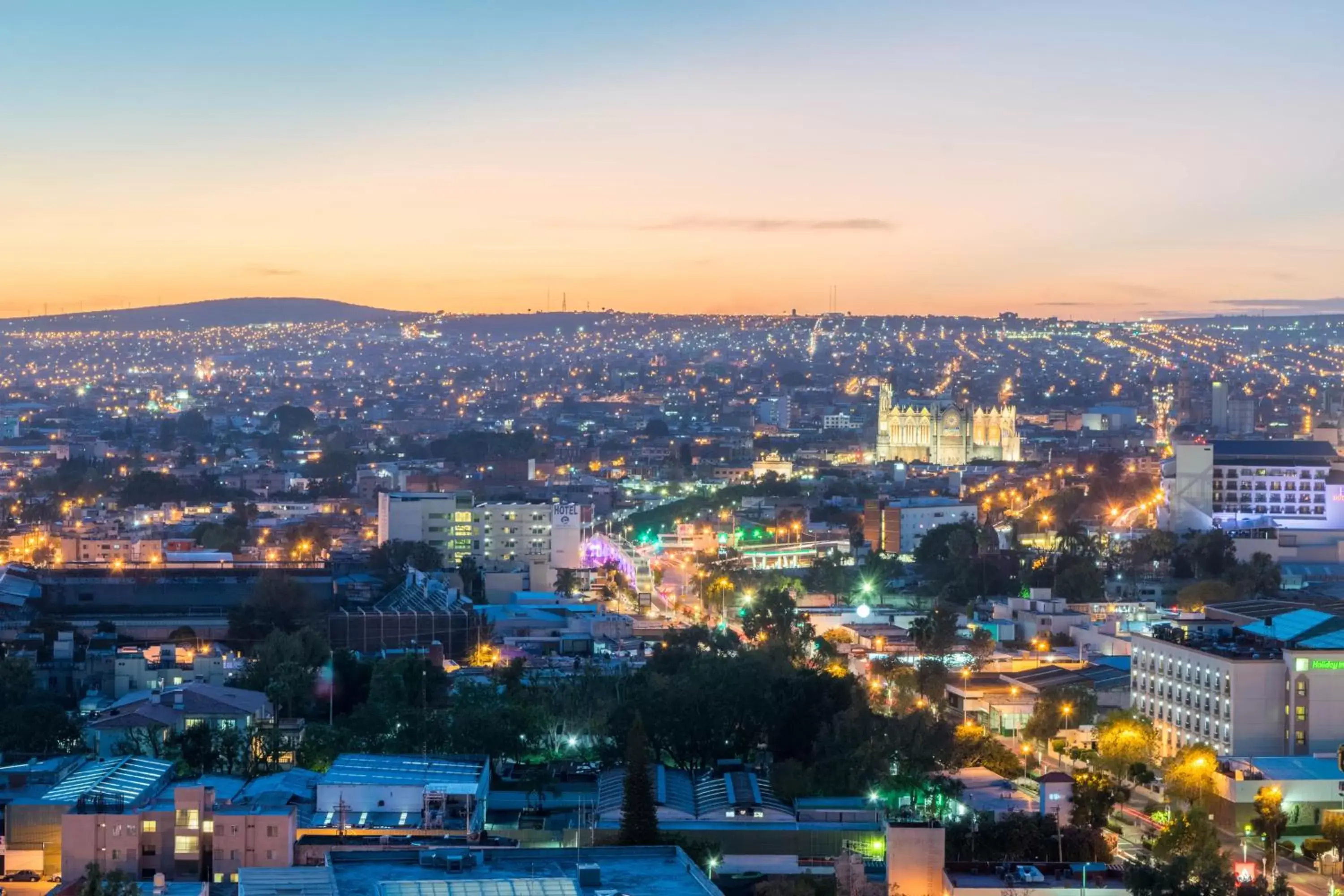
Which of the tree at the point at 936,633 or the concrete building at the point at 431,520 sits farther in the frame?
the concrete building at the point at 431,520

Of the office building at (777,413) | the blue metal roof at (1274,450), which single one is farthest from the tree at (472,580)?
the office building at (777,413)

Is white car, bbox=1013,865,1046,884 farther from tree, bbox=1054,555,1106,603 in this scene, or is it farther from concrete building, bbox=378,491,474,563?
concrete building, bbox=378,491,474,563

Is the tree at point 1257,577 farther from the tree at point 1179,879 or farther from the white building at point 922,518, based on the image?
the tree at point 1179,879

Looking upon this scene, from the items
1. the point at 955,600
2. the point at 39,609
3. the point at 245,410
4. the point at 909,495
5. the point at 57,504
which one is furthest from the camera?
the point at 245,410


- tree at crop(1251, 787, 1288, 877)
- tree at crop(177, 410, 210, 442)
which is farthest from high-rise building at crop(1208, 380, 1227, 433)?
tree at crop(1251, 787, 1288, 877)

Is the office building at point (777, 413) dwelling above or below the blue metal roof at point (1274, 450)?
below

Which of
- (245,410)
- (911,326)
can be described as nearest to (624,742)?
(245,410)

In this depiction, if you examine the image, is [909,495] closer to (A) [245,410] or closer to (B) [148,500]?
(B) [148,500]

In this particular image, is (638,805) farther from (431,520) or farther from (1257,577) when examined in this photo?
(431,520)
